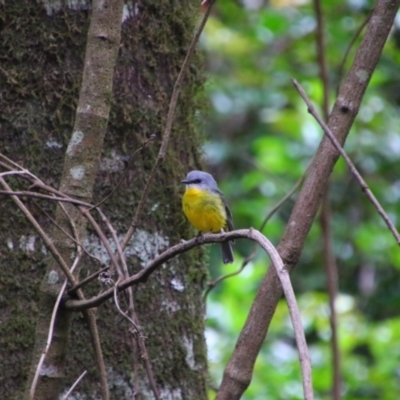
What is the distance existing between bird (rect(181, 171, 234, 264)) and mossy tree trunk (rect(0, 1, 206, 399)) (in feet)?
0.16

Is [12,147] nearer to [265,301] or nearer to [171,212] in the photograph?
[171,212]

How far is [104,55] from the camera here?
220cm

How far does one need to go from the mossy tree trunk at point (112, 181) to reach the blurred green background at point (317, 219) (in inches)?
111

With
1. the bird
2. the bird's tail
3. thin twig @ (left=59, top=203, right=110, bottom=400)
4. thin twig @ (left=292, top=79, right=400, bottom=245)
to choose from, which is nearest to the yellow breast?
the bird

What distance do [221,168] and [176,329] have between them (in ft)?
19.4

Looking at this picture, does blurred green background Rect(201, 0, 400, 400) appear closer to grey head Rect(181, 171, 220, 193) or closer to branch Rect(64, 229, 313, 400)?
grey head Rect(181, 171, 220, 193)

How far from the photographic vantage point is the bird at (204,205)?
2.99 metres

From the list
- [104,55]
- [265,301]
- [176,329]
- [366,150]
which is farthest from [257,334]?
[366,150]

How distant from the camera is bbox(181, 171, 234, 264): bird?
9.83 ft

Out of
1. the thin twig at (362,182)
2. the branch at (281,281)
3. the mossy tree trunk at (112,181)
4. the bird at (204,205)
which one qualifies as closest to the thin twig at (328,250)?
the bird at (204,205)

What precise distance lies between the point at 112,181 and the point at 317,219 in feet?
12.1

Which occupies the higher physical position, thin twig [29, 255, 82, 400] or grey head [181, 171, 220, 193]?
grey head [181, 171, 220, 193]

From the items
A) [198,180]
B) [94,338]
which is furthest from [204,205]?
[94,338]

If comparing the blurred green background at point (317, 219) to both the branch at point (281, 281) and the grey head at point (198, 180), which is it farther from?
the branch at point (281, 281)
